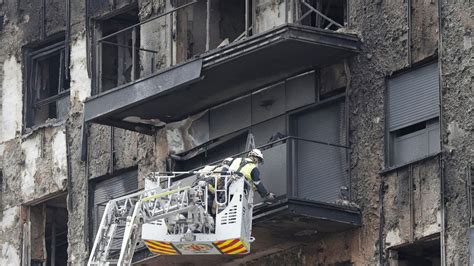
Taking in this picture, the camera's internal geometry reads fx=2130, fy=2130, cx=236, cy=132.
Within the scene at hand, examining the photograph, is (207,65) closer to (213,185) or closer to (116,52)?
(213,185)

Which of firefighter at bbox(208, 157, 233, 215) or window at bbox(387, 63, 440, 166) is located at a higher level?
window at bbox(387, 63, 440, 166)

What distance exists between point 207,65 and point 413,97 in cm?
359

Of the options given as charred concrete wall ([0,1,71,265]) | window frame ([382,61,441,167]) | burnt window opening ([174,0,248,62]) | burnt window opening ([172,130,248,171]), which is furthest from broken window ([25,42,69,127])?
window frame ([382,61,441,167])

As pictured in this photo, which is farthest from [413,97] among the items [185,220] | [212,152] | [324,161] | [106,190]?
[106,190]

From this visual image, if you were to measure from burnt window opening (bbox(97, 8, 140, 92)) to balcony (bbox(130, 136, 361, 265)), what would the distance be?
5468 mm

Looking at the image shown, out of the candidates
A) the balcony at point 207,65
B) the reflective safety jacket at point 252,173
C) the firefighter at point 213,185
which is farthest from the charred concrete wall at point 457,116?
the firefighter at point 213,185

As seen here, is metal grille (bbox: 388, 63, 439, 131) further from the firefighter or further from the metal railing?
the firefighter

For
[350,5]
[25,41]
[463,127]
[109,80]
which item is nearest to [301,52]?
[350,5]

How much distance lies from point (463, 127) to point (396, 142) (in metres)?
1.80

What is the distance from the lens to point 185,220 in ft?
109

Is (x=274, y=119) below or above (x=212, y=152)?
above

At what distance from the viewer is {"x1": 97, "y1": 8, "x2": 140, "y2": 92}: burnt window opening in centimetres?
3997

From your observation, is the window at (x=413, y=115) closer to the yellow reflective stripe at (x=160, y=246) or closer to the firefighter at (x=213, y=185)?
the firefighter at (x=213, y=185)

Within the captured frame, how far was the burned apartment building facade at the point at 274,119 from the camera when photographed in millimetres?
32438
